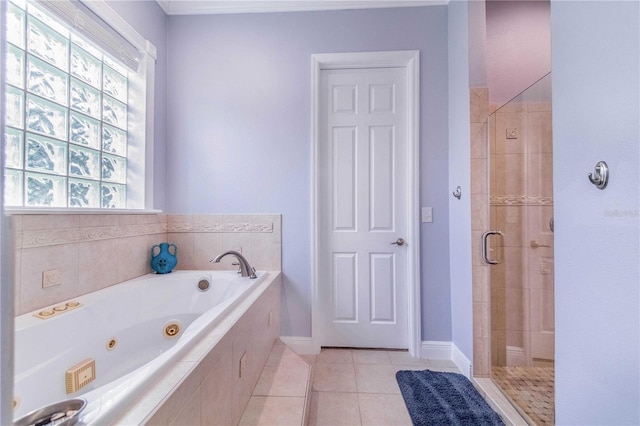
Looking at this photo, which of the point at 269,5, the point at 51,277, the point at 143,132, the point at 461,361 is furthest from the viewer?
the point at 269,5

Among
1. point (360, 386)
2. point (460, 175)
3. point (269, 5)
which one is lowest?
point (360, 386)

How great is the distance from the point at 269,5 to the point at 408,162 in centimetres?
164

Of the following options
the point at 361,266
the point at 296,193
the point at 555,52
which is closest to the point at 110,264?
the point at 296,193

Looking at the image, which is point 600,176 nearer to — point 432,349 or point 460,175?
point 460,175

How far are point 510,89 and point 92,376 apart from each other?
3117mm

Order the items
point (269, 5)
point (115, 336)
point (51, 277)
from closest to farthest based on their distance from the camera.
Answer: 1. point (51, 277)
2. point (115, 336)
3. point (269, 5)

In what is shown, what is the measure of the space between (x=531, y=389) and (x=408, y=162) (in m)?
1.59

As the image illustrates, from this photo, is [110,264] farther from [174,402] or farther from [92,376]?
[174,402]

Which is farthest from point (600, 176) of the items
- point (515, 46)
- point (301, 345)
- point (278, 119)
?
point (301, 345)

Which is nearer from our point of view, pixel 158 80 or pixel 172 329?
pixel 172 329

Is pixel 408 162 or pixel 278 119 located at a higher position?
pixel 278 119

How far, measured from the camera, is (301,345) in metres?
2.17

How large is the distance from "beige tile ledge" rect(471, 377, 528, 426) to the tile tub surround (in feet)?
4.22

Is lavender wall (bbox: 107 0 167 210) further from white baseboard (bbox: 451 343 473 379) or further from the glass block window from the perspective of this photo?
white baseboard (bbox: 451 343 473 379)
